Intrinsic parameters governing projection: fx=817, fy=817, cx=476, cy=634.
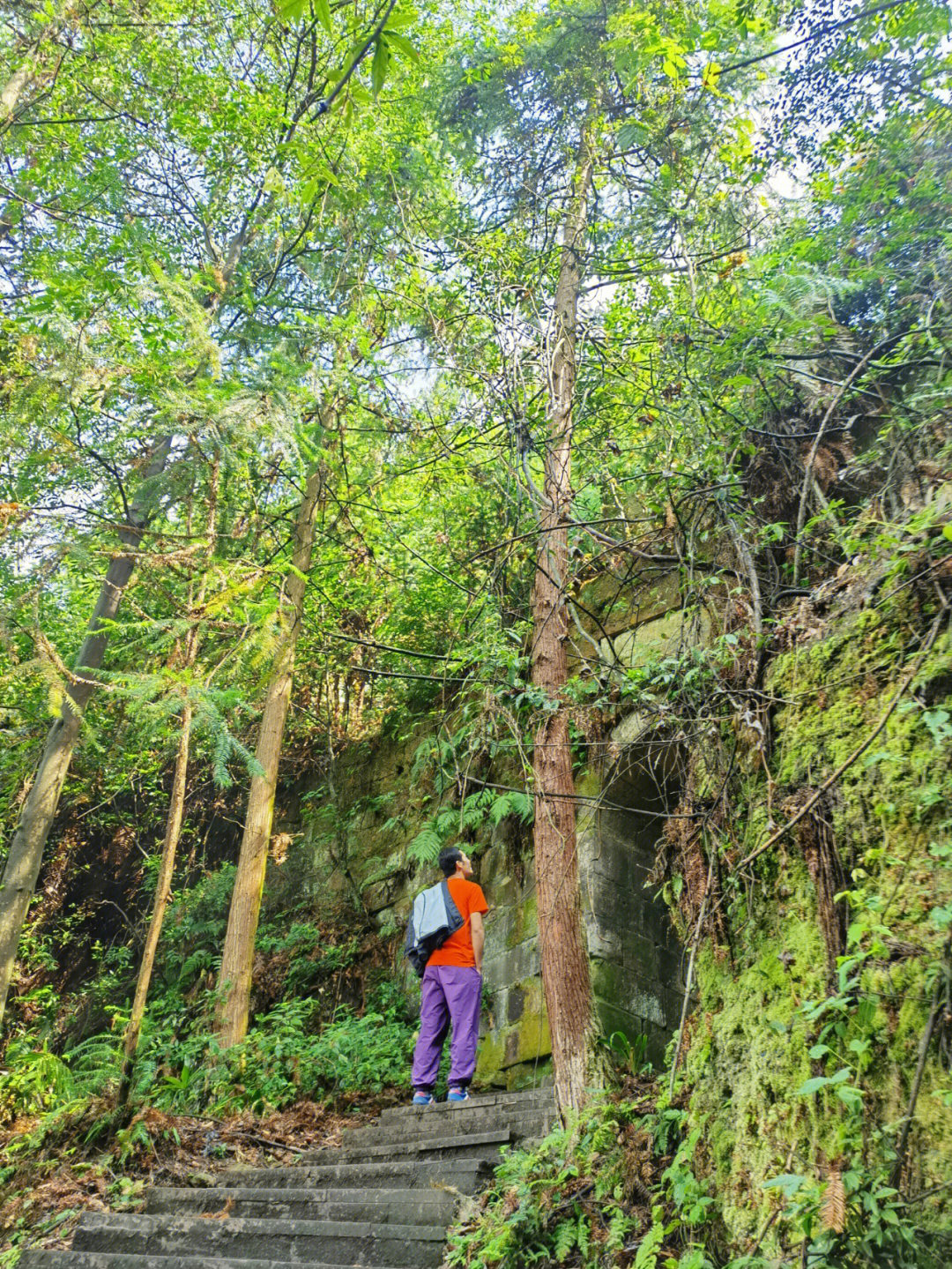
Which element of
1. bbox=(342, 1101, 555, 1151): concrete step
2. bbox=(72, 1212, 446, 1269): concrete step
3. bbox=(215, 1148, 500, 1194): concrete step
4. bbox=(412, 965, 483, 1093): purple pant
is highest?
bbox=(412, 965, 483, 1093): purple pant

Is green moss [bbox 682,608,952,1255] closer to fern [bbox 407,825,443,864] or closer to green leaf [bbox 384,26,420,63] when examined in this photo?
green leaf [bbox 384,26,420,63]

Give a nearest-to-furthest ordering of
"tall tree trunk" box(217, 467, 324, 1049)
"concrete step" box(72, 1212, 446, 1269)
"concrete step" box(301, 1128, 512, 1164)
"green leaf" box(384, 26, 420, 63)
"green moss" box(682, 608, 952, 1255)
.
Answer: "green leaf" box(384, 26, 420, 63) < "green moss" box(682, 608, 952, 1255) < "concrete step" box(72, 1212, 446, 1269) < "concrete step" box(301, 1128, 512, 1164) < "tall tree trunk" box(217, 467, 324, 1049)

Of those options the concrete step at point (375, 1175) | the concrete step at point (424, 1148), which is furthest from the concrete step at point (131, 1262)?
the concrete step at point (424, 1148)

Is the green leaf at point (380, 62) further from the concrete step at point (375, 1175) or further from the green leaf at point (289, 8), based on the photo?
the concrete step at point (375, 1175)

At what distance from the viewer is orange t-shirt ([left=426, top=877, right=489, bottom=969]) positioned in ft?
18.4

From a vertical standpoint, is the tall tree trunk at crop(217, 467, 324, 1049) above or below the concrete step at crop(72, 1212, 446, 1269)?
above

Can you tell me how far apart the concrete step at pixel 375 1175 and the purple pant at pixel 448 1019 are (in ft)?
2.57

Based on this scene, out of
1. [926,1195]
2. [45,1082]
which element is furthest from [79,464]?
[926,1195]

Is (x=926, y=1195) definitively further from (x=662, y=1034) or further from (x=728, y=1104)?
(x=662, y=1034)

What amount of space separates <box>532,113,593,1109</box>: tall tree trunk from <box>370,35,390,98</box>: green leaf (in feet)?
10.7

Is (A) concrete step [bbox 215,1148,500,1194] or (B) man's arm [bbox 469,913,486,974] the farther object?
(B) man's arm [bbox 469,913,486,974]

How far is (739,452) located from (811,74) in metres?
3.49

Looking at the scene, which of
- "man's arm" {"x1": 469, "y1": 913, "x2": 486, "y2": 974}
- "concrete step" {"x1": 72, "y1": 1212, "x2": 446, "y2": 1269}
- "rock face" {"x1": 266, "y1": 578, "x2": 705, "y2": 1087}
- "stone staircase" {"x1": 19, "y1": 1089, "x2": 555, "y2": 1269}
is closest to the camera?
"concrete step" {"x1": 72, "y1": 1212, "x2": 446, "y2": 1269}

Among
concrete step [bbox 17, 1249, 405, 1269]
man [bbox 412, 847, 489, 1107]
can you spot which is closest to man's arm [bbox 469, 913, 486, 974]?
man [bbox 412, 847, 489, 1107]
